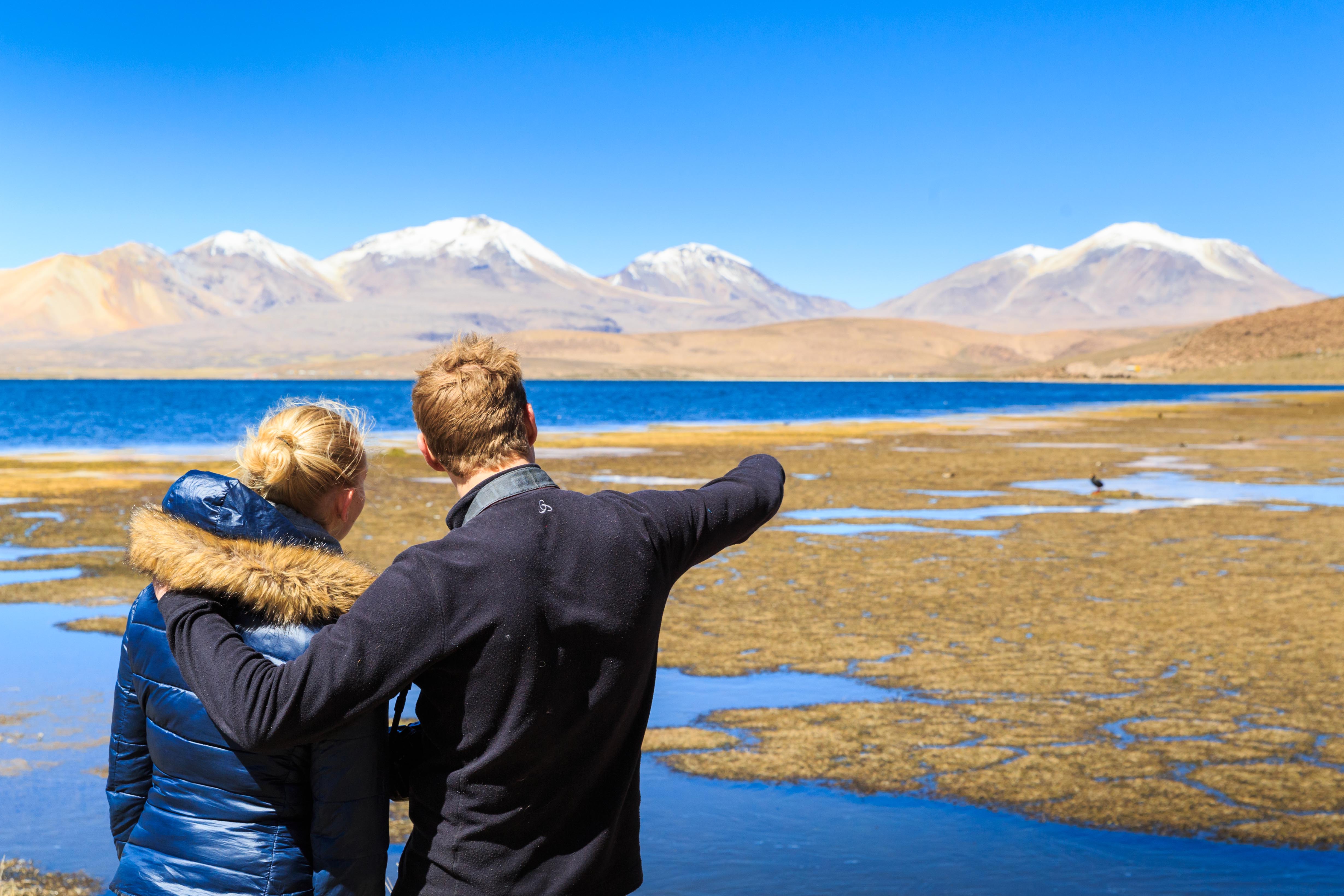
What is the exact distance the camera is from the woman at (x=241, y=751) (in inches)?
89.5

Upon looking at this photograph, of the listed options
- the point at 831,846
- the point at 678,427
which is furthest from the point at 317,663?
the point at 678,427

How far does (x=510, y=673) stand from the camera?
7.54 ft

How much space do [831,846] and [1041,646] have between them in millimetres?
4210

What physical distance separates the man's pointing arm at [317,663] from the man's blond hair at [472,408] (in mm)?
309

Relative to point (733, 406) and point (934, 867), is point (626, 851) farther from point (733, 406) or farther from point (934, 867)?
point (733, 406)

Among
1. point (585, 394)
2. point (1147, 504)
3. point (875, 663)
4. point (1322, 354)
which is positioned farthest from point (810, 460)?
point (1322, 354)

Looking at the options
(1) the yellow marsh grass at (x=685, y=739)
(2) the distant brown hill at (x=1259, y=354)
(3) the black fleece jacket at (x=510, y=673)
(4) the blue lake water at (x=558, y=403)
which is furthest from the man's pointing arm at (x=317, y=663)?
(2) the distant brown hill at (x=1259, y=354)

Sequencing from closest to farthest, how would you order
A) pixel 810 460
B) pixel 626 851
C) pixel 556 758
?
pixel 556 758 < pixel 626 851 < pixel 810 460

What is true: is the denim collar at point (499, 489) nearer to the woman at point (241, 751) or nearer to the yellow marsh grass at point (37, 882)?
the woman at point (241, 751)

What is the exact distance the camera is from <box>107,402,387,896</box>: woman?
227 centimetres

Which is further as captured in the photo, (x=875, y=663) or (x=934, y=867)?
(x=875, y=663)

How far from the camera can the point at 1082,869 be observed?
5.42 meters

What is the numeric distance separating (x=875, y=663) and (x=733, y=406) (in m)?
72.8

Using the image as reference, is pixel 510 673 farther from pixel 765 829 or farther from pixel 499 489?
pixel 765 829
